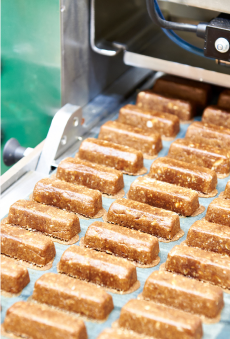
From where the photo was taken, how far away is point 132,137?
10.6 feet

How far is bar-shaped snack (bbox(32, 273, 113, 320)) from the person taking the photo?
2154 mm

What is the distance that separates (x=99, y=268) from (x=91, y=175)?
0.71m

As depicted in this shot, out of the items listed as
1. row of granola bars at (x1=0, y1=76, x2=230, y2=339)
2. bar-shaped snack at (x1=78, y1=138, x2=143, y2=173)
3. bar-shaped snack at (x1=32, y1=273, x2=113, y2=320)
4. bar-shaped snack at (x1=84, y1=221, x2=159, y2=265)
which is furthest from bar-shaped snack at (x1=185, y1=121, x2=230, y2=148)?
bar-shaped snack at (x1=32, y1=273, x2=113, y2=320)

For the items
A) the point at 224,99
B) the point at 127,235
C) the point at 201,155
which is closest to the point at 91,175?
the point at 127,235

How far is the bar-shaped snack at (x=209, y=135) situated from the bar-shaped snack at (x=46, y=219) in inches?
40.2

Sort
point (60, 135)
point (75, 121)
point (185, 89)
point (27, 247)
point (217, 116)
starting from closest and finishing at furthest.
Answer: point (27, 247) < point (60, 135) < point (75, 121) < point (217, 116) < point (185, 89)

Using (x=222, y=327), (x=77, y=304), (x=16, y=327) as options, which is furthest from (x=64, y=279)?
(x=222, y=327)

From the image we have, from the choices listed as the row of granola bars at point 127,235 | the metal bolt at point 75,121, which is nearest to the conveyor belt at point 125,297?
the row of granola bars at point 127,235

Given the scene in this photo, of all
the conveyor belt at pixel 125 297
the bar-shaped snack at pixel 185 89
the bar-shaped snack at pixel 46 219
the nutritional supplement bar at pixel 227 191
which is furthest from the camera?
the bar-shaped snack at pixel 185 89

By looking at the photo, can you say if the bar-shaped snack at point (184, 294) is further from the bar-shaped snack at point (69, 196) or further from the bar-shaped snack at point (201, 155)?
the bar-shaped snack at point (201, 155)

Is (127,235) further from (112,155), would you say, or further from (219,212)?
(112,155)

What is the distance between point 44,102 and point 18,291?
5.01 feet

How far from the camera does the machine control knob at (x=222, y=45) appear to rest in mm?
2953

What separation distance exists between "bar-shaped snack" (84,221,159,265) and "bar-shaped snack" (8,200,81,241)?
10 centimetres
